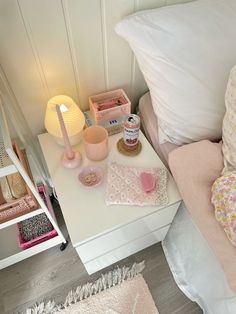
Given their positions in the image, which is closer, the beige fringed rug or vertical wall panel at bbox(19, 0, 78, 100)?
vertical wall panel at bbox(19, 0, 78, 100)

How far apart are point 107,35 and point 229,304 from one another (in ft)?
3.25

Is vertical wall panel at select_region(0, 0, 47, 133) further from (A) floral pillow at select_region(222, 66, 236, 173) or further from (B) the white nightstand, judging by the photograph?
(A) floral pillow at select_region(222, 66, 236, 173)

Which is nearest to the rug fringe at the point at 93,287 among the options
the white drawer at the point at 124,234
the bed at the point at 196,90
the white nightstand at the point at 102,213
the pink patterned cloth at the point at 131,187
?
the white nightstand at the point at 102,213

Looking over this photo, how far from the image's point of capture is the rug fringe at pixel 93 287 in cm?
104

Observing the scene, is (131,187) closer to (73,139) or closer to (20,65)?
(73,139)

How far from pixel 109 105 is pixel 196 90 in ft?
1.13

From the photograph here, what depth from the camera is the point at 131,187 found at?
0.82m

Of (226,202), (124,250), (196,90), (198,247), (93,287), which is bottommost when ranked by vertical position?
(93,287)

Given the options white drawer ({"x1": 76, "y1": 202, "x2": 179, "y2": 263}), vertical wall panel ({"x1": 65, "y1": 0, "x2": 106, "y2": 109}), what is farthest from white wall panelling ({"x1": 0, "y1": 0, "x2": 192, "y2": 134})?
white drawer ({"x1": 76, "y1": 202, "x2": 179, "y2": 263})

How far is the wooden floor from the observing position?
3.47 feet

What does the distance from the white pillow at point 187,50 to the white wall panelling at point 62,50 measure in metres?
0.08

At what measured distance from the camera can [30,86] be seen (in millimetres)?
852

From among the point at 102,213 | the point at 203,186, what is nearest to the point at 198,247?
the point at 203,186

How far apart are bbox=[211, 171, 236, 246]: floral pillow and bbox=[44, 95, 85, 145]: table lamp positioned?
0.51 meters
